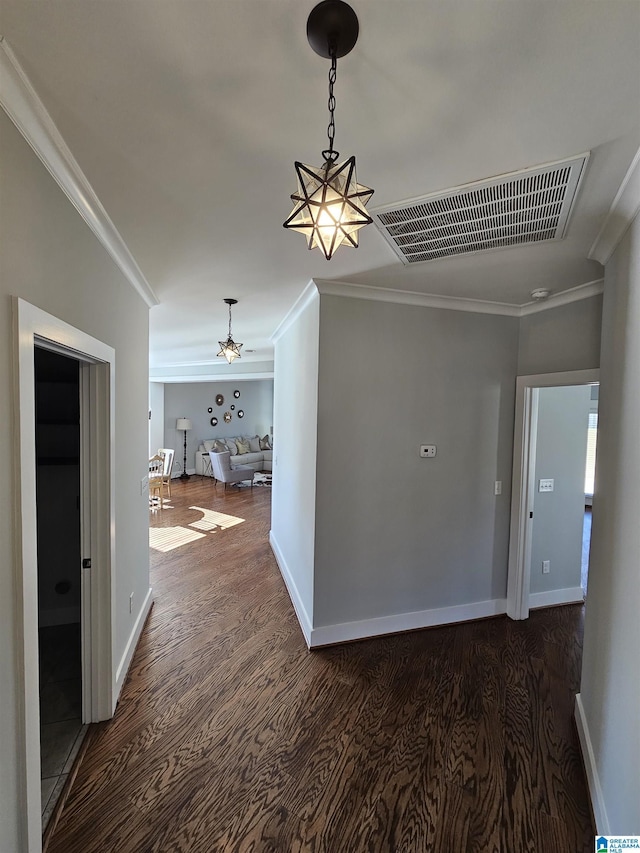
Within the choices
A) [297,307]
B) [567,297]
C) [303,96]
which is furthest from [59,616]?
[567,297]

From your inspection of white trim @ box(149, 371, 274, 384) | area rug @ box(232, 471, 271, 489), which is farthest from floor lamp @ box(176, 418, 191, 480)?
area rug @ box(232, 471, 271, 489)

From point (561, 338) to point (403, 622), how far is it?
8.28 ft

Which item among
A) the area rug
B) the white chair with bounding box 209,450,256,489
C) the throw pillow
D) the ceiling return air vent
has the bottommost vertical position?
the area rug

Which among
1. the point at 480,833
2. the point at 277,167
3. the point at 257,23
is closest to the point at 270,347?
the point at 277,167

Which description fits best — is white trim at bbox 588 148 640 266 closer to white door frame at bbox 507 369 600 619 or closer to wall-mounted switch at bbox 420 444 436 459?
white door frame at bbox 507 369 600 619

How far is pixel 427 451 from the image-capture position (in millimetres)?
3004

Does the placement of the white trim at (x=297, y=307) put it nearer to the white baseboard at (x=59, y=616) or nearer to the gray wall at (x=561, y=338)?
the gray wall at (x=561, y=338)

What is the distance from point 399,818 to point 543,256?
286 centimetres

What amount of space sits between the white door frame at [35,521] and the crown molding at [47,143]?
52 cm

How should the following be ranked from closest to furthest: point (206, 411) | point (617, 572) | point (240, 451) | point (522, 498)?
point (617, 572) < point (522, 498) < point (240, 451) < point (206, 411)

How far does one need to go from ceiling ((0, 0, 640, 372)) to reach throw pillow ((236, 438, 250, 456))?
336 inches

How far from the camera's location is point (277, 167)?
4.58 ft

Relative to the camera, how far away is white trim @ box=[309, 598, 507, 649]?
2.80 m

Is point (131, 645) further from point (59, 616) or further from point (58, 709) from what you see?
point (59, 616)
